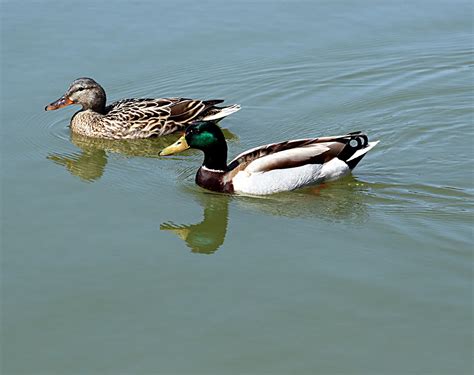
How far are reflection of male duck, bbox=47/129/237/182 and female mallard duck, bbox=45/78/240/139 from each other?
0.09 metres

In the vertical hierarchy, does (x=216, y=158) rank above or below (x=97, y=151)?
above

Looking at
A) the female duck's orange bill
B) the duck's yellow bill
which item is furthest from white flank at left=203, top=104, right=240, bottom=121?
the female duck's orange bill

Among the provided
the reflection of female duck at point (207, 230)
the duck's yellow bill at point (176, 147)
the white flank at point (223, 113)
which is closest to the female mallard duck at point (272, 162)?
the duck's yellow bill at point (176, 147)

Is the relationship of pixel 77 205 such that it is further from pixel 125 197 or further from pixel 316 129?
pixel 316 129

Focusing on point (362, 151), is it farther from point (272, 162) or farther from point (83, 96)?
point (83, 96)

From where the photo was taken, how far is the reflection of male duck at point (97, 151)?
35.6 feet

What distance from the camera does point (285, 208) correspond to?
31.6 ft

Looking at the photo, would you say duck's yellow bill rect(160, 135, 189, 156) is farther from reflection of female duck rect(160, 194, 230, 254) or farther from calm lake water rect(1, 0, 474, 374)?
reflection of female duck rect(160, 194, 230, 254)

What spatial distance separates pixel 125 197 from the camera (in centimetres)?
982

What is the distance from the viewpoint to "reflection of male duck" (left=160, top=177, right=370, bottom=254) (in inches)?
354

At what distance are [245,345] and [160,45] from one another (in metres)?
8.07

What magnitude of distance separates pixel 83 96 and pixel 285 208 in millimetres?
3794

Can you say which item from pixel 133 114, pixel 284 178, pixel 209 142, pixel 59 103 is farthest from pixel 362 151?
pixel 59 103

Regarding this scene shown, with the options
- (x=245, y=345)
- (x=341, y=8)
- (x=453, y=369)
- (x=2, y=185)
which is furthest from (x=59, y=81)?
(x=453, y=369)
